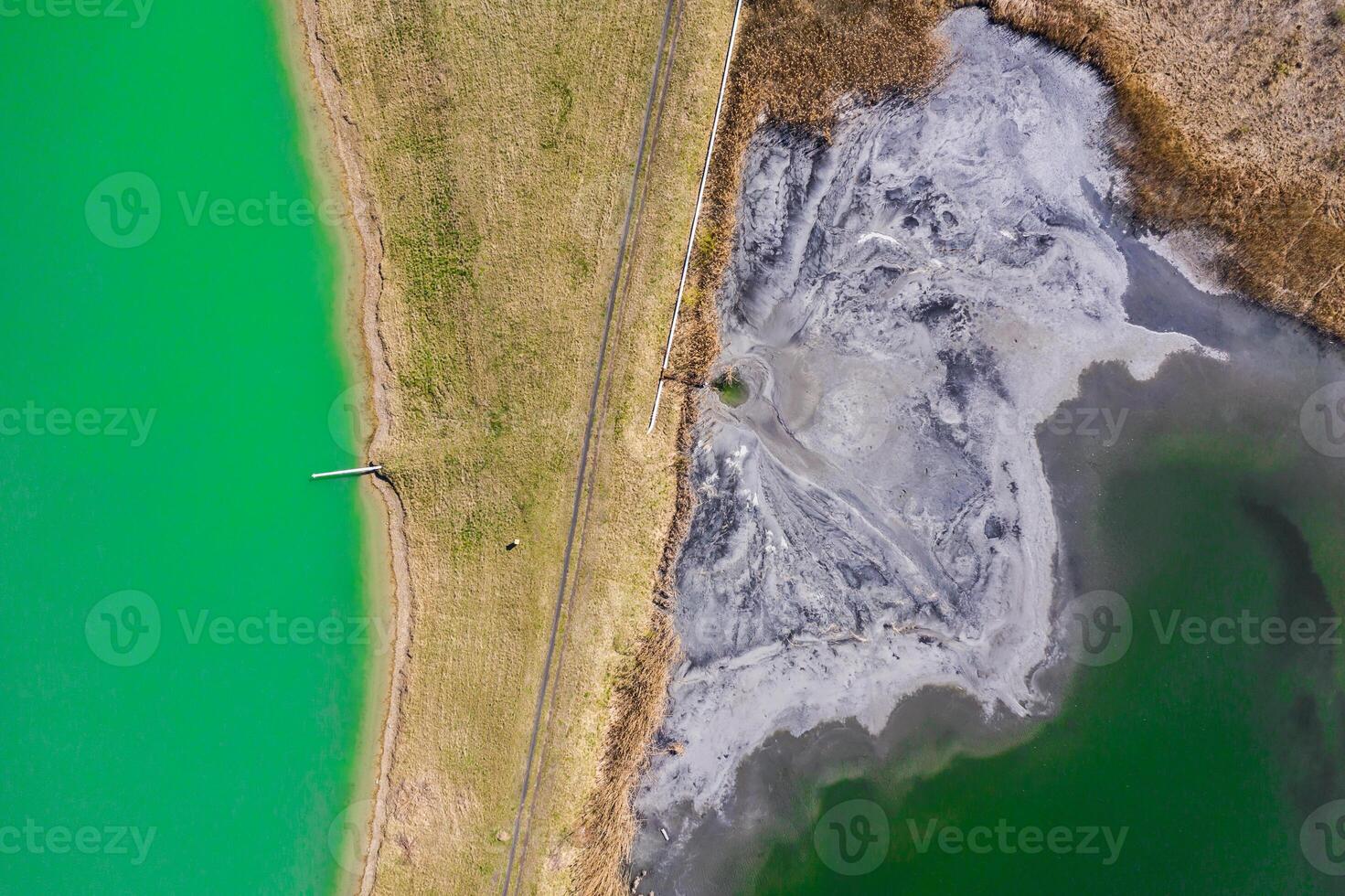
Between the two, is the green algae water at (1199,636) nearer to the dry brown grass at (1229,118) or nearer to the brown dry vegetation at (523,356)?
the dry brown grass at (1229,118)

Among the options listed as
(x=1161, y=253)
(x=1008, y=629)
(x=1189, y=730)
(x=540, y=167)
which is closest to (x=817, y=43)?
(x=540, y=167)

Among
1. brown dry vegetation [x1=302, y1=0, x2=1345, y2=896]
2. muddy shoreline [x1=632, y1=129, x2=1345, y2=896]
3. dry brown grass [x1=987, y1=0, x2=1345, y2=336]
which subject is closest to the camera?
dry brown grass [x1=987, y1=0, x2=1345, y2=336]

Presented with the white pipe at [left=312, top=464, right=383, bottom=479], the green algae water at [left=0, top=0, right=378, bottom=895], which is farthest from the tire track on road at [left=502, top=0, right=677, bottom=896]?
the white pipe at [left=312, top=464, right=383, bottom=479]

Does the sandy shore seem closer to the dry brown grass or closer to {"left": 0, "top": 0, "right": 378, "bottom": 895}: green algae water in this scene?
{"left": 0, "top": 0, "right": 378, "bottom": 895}: green algae water

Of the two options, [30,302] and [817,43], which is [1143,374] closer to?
[817,43]

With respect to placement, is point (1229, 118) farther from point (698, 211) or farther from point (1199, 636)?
point (698, 211)

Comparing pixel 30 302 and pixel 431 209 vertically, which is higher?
pixel 431 209
